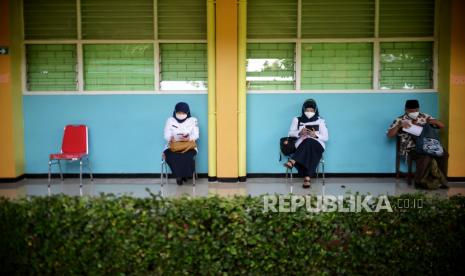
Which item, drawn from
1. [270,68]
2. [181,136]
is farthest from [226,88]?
[181,136]

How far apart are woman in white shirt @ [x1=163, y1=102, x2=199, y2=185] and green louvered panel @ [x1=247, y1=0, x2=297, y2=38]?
175cm

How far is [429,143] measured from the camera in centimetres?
741

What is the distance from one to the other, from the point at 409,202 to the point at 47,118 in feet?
21.5

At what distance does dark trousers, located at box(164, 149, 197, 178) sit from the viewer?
25.3ft

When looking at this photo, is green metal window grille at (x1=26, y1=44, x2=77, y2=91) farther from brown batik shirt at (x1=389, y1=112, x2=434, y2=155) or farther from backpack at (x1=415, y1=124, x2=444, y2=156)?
backpack at (x1=415, y1=124, x2=444, y2=156)

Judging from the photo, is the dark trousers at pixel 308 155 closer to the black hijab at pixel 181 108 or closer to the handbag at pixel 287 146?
the handbag at pixel 287 146

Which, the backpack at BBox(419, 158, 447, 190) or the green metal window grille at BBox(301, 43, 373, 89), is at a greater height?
the green metal window grille at BBox(301, 43, 373, 89)

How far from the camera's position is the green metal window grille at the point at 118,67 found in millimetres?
8375

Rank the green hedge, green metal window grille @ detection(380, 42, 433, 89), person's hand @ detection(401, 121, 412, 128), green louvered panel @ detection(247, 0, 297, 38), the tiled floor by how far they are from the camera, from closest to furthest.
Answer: the green hedge
the tiled floor
person's hand @ detection(401, 121, 412, 128)
green louvered panel @ detection(247, 0, 297, 38)
green metal window grille @ detection(380, 42, 433, 89)

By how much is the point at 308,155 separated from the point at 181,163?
6.47 ft

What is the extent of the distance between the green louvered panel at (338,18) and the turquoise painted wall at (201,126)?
104 centimetres

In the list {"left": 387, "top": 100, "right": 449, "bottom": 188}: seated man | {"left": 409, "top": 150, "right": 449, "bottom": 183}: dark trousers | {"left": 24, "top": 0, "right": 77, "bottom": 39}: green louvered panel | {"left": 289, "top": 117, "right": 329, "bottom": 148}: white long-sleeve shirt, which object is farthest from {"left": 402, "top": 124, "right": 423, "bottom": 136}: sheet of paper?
{"left": 24, "top": 0, "right": 77, "bottom": 39}: green louvered panel

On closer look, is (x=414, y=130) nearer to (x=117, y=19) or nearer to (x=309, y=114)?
(x=309, y=114)

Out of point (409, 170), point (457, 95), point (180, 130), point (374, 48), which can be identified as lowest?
point (409, 170)
